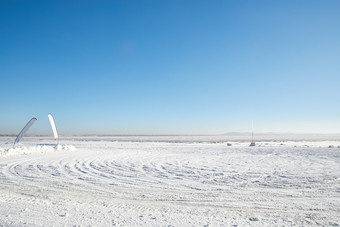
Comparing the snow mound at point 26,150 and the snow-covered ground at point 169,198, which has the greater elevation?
the snow-covered ground at point 169,198

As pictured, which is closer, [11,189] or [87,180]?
[11,189]

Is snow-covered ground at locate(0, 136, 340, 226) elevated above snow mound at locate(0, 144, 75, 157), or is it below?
above

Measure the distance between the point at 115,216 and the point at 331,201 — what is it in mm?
5656

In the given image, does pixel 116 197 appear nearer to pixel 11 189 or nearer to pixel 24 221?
pixel 24 221

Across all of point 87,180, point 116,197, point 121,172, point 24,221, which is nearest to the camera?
point 24,221

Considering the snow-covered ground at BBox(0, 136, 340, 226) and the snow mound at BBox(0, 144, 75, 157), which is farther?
the snow mound at BBox(0, 144, 75, 157)

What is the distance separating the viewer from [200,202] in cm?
586

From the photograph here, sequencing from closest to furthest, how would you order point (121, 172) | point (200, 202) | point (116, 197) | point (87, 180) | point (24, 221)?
point (24, 221)
point (200, 202)
point (116, 197)
point (87, 180)
point (121, 172)

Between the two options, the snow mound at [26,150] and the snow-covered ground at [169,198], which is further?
the snow mound at [26,150]

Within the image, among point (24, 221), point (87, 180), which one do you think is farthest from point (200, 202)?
point (87, 180)

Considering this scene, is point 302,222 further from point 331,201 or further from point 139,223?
point 139,223

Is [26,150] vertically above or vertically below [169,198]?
below

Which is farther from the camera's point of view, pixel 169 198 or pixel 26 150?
pixel 26 150

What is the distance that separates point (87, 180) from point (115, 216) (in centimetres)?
425
